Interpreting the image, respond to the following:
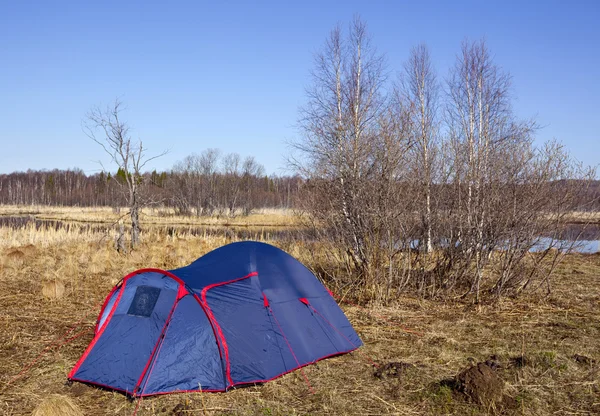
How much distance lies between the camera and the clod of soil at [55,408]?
13.6ft

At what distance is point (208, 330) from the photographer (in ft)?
17.6

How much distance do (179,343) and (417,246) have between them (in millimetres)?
5302

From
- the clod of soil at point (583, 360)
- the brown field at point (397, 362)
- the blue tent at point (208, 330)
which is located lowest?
the brown field at point (397, 362)

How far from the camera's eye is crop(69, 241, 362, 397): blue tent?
519cm

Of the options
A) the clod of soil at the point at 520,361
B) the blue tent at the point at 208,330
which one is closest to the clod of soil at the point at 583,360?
the clod of soil at the point at 520,361

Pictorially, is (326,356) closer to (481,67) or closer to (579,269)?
(579,269)

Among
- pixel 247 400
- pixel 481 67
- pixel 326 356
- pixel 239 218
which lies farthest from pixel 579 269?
pixel 239 218

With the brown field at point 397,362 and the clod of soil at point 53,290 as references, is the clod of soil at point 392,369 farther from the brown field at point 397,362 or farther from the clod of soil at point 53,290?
the clod of soil at point 53,290

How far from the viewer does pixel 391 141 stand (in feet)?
28.1

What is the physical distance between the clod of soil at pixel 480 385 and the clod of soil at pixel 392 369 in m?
0.70

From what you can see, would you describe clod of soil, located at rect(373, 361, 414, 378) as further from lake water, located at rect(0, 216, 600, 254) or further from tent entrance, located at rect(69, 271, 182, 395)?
lake water, located at rect(0, 216, 600, 254)

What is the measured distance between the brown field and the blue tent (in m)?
0.16

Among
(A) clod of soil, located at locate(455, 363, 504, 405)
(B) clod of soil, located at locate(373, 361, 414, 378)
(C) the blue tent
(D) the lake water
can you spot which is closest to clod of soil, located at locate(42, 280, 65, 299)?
(C) the blue tent

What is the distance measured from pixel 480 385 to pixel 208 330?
2.67 metres
